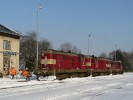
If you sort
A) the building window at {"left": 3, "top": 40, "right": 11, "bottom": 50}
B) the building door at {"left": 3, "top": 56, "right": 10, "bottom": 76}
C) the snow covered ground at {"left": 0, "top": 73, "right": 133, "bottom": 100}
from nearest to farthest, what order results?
the snow covered ground at {"left": 0, "top": 73, "right": 133, "bottom": 100} → the building door at {"left": 3, "top": 56, "right": 10, "bottom": 76} → the building window at {"left": 3, "top": 40, "right": 11, "bottom": 50}

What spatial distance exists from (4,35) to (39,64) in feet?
39.7

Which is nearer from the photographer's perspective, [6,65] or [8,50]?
[6,65]

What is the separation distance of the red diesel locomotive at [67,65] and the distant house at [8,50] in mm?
10668

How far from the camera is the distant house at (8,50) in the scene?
51.8 meters

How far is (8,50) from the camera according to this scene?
5341cm

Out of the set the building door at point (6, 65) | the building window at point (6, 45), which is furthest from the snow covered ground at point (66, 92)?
the building window at point (6, 45)

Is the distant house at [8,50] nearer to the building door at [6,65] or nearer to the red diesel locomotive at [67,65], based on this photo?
the building door at [6,65]

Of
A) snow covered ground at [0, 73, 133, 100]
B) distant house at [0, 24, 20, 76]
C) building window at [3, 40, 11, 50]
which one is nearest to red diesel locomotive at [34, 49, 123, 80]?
distant house at [0, 24, 20, 76]

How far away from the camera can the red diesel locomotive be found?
4069 cm

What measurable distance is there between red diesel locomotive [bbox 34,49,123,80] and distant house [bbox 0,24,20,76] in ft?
35.0

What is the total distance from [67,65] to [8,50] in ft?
39.6

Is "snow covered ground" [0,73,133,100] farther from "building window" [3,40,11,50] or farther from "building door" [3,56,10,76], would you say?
"building window" [3,40,11,50]

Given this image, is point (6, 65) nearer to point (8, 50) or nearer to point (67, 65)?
point (8, 50)

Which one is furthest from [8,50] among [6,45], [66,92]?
[66,92]
